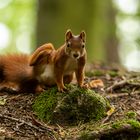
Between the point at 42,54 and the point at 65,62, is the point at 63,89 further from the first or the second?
the point at 42,54

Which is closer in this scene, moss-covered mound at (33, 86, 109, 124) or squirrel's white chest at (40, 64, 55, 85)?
moss-covered mound at (33, 86, 109, 124)

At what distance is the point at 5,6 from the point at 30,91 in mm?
15502

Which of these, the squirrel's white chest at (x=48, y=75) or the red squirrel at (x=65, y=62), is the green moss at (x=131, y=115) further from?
the squirrel's white chest at (x=48, y=75)

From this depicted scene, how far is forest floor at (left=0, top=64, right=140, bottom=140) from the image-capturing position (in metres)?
3.31

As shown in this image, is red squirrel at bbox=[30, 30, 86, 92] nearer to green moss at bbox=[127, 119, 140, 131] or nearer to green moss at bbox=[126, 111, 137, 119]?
green moss at bbox=[126, 111, 137, 119]

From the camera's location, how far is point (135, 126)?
3277mm

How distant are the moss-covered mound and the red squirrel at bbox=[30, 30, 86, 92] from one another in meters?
0.12

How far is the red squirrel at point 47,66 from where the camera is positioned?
374 centimetres

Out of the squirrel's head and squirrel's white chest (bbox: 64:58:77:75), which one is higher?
the squirrel's head

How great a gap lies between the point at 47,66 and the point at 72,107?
2.17 ft

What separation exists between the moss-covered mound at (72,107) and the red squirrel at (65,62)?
124 millimetres

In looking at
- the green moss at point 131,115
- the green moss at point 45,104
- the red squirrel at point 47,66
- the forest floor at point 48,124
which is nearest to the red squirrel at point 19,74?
the red squirrel at point 47,66

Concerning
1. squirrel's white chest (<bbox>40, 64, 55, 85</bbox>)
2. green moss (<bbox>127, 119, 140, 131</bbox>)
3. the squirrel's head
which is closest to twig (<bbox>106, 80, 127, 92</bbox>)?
squirrel's white chest (<bbox>40, 64, 55, 85</bbox>)

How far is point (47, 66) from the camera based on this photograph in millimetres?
4180
